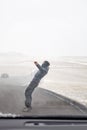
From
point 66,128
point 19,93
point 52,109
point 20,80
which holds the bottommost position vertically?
point 20,80

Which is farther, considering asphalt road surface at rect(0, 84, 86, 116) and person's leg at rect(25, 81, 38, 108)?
person's leg at rect(25, 81, 38, 108)

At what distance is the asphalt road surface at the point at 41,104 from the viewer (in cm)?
1326

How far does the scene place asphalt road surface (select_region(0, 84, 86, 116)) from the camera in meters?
13.3

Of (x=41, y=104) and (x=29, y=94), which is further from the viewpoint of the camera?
Answer: (x=41, y=104)

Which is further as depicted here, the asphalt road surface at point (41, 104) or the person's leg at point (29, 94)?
the person's leg at point (29, 94)

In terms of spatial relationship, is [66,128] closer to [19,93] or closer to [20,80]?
[19,93]

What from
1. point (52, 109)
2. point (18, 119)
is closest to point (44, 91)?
point (52, 109)

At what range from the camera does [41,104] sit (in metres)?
16.0

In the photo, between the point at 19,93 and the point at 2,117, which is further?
the point at 19,93

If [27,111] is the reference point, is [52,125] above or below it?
above

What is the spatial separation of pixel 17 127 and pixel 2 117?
0.94 feet

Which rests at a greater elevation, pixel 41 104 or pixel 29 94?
pixel 29 94

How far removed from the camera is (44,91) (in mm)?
19000

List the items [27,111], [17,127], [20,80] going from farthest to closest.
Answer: [20,80], [27,111], [17,127]
